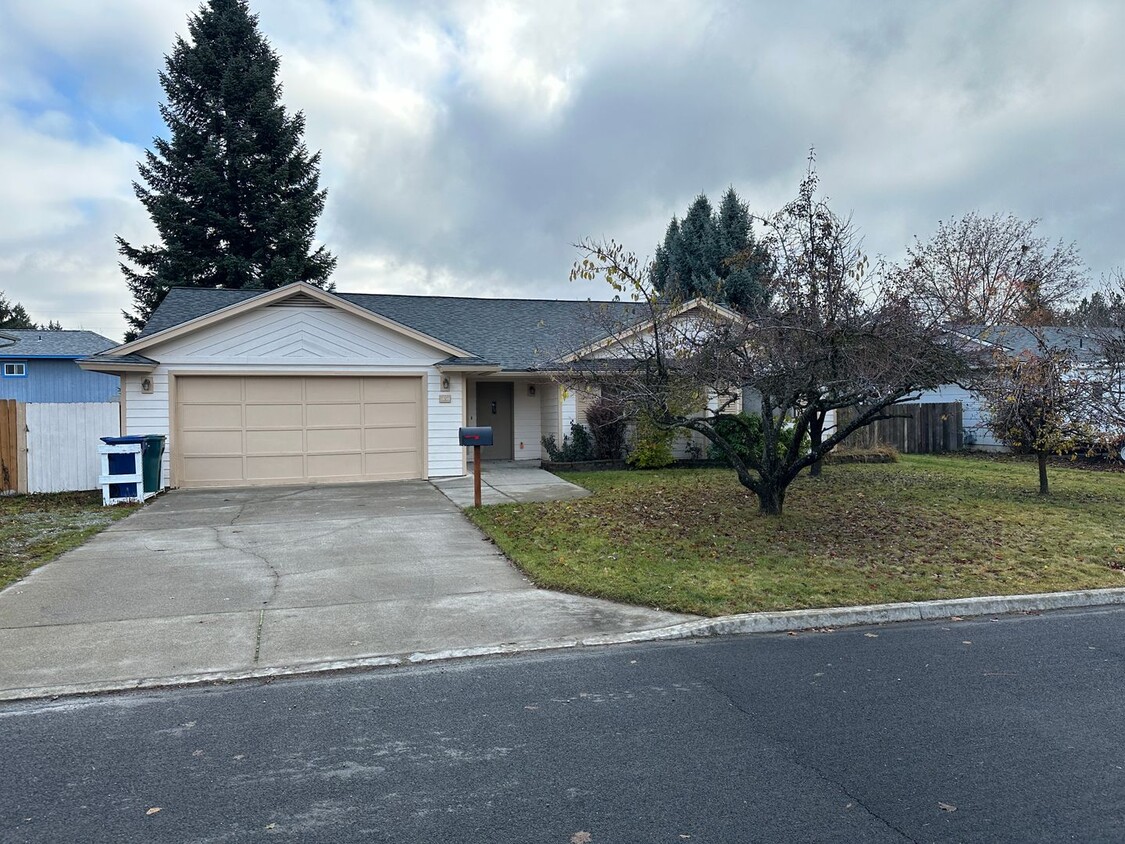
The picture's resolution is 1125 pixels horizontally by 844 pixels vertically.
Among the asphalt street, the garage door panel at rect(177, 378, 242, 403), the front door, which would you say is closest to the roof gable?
the garage door panel at rect(177, 378, 242, 403)

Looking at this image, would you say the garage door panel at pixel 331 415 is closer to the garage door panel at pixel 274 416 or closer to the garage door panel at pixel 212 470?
the garage door panel at pixel 274 416

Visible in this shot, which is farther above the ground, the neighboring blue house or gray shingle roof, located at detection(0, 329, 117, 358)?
gray shingle roof, located at detection(0, 329, 117, 358)

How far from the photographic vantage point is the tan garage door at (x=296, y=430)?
608 inches

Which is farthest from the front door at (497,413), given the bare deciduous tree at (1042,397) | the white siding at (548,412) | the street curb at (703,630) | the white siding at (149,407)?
the street curb at (703,630)

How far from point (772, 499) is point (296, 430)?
381 inches

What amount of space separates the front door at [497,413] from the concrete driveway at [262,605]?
9.22 m

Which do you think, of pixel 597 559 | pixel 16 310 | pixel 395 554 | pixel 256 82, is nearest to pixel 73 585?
pixel 395 554

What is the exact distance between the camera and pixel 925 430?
24.2 m

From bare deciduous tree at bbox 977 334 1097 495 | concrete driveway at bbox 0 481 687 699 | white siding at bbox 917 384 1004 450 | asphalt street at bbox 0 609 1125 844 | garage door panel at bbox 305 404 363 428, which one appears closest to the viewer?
asphalt street at bbox 0 609 1125 844

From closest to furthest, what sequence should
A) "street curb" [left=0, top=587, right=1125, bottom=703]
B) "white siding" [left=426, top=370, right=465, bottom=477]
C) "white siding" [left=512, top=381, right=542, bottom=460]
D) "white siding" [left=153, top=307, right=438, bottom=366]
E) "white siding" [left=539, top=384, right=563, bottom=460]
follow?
"street curb" [left=0, top=587, right=1125, bottom=703] → "white siding" [left=153, top=307, right=438, bottom=366] → "white siding" [left=426, top=370, right=465, bottom=477] → "white siding" [left=539, top=384, right=563, bottom=460] → "white siding" [left=512, top=381, right=542, bottom=460]

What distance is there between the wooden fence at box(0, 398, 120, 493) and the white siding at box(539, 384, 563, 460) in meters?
9.41

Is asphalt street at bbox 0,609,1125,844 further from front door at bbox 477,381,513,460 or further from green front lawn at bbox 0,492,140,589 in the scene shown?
front door at bbox 477,381,513,460

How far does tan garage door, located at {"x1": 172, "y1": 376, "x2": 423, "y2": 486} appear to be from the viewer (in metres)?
15.4

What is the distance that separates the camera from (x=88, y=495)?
1445 cm
